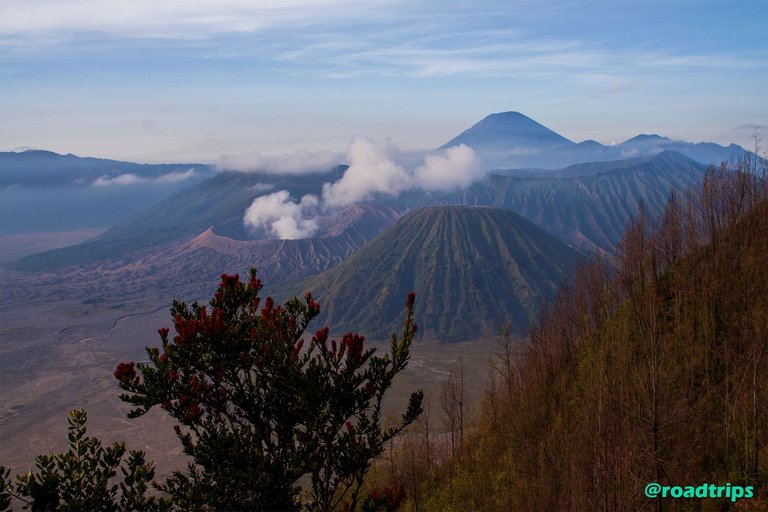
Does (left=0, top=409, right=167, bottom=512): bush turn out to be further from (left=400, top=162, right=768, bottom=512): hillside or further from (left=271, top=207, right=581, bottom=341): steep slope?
(left=271, top=207, right=581, bottom=341): steep slope

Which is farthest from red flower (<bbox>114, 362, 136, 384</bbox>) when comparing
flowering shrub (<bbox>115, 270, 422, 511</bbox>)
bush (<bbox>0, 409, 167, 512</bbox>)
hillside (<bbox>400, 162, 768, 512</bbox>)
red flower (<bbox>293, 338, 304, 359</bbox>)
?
hillside (<bbox>400, 162, 768, 512</bbox>)

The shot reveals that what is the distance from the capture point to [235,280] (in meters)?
8.64

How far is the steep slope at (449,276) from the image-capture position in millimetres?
124875

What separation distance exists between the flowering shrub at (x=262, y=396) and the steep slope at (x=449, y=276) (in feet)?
360

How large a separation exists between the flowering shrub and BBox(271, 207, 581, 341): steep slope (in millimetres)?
109596

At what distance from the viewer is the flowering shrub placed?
777 cm

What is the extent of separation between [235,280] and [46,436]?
78513 mm

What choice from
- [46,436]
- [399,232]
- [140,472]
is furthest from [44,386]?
[140,472]

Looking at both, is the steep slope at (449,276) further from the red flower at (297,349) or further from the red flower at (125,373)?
the red flower at (125,373)

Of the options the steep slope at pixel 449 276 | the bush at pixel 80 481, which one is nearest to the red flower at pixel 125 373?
the bush at pixel 80 481

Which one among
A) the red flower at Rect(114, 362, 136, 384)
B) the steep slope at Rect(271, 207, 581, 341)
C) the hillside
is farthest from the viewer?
the steep slope at Rect(271, 207, 581, 341)

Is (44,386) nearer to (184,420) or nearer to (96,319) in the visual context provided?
(96,319)

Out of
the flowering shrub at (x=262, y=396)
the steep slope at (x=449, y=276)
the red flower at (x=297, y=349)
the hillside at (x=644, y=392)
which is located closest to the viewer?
the flowering shrub at (x=262, y=396)

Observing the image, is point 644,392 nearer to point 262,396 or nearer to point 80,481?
point 262,396
